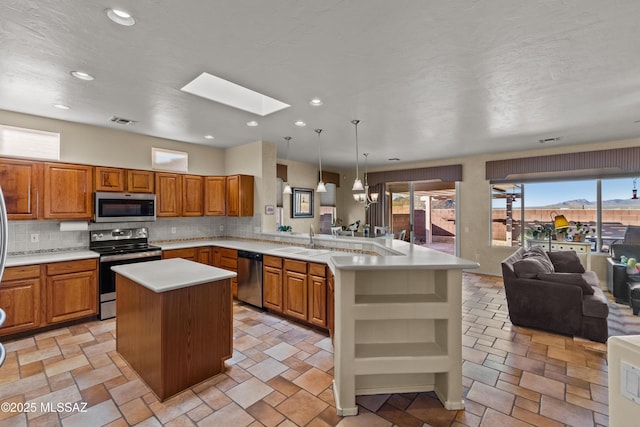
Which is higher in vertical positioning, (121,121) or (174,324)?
(121,121)

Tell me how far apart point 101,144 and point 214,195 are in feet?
5.72

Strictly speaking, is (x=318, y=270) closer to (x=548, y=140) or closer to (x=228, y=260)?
(x=228, y=260)

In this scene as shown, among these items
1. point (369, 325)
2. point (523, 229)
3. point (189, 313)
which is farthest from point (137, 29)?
point (523, 229)

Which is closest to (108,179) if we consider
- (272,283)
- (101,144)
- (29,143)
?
(101,144)

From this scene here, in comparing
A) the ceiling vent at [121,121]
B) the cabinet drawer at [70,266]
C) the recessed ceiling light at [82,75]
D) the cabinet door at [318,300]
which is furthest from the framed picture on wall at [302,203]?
the recessed ceiling light at [82,75]

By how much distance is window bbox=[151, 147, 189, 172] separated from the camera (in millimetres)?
4875

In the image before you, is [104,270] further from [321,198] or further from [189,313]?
[321,198]

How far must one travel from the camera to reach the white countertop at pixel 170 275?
2260 mm

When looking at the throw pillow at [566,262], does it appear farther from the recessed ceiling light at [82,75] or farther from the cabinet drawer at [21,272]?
→ the cabinet drawer at [21,272]

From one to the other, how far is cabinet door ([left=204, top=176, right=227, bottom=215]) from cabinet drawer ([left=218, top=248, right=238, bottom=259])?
77cm

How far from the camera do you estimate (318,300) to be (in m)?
3.42

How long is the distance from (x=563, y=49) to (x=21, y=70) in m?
4.37

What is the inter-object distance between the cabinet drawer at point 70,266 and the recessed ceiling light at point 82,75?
2.18 metres

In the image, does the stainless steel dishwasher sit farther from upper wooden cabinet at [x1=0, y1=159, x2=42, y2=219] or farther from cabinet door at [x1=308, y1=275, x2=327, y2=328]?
upper wooden cabinet at [x1=0, y1=159, x2=42, y2=219]
